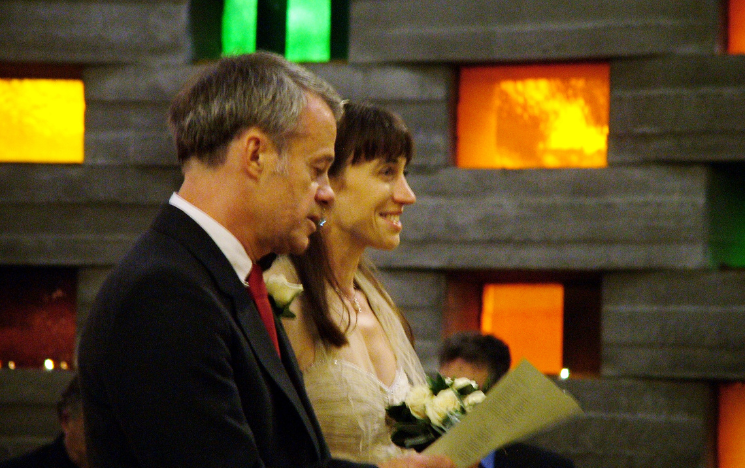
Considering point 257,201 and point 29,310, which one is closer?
point 257,201

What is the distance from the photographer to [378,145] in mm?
3049

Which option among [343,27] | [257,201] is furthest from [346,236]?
[343,27]

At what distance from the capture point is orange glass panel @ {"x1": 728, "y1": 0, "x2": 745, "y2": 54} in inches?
232

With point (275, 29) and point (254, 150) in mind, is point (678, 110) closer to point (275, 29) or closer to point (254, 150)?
point (275, 29)

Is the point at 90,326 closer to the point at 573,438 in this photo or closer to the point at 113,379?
the point at 113,379

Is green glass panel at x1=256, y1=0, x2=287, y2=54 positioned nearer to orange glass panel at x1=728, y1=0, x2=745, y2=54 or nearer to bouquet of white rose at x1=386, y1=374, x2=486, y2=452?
orange glass panel at x1=728, y1=0, x2=745, y2=54

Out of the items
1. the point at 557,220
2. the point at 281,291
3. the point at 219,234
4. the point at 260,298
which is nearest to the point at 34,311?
the point at 557,220

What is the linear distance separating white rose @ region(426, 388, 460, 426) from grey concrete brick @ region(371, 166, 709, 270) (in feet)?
11.0

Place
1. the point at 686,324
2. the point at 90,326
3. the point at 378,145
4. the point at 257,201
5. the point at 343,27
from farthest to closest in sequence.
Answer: the point at 343,27 < the point at 686,324 < the point at 378,145 < the point at 257,201 < the point at 90,326

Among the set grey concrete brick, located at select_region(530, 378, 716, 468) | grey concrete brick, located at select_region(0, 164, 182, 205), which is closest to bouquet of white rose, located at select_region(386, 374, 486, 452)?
grey concrete brick, located at select_region(530, 378, 716, 468)

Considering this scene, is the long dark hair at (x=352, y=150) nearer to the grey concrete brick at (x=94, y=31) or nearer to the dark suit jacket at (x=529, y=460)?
the dark suit jacket at (x=529, y=460)

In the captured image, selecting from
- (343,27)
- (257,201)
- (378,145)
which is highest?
(343,27)

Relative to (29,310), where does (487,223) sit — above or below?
above

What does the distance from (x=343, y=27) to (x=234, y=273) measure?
15.5 ft
